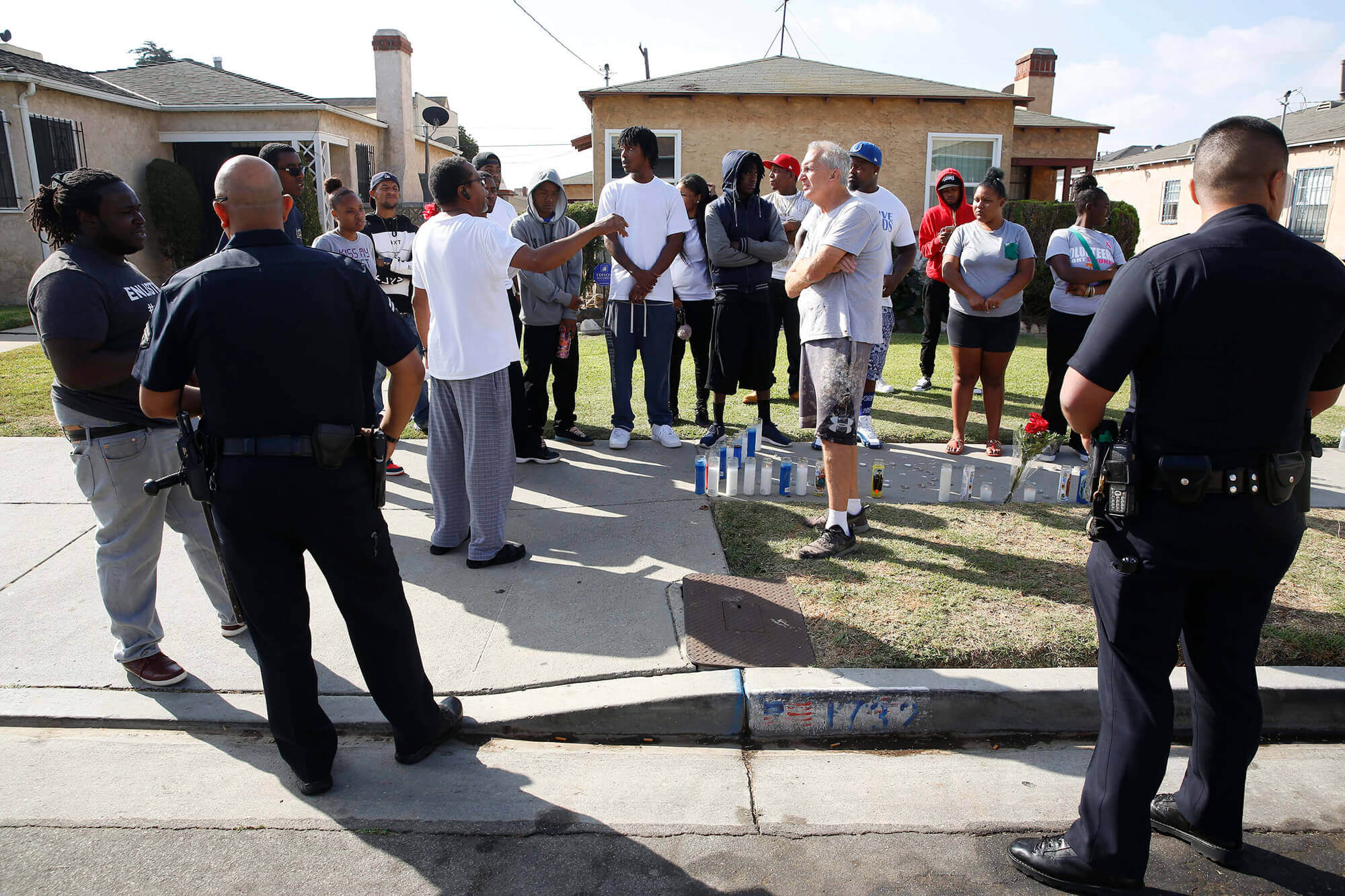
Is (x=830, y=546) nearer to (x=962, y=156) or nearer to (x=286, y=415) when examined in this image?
(x=286, y=415)

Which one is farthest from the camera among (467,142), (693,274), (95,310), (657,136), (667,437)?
(467,142)

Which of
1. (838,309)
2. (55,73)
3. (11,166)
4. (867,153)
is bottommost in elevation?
(838,309)

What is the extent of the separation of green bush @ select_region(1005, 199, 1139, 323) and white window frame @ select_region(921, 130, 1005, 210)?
1910mm

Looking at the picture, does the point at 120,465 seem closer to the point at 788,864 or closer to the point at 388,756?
the point at 388,756

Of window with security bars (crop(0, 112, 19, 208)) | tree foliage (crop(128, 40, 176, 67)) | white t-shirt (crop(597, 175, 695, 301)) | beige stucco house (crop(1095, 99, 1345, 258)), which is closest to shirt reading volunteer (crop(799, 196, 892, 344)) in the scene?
white t-shirt (crop(597, 175, 695, 301))

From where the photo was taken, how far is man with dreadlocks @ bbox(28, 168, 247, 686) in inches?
129

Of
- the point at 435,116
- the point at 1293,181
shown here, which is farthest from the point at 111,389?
the point at 1293,181

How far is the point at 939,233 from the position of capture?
323 inches

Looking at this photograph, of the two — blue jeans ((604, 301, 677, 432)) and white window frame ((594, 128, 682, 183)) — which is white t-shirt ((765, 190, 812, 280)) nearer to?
blue jeans ((604, 301, 677, 432))

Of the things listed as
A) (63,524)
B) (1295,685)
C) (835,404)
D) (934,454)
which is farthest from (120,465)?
(934,454)

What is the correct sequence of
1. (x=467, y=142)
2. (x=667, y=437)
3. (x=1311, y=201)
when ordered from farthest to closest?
(x=467, y=142) < (x=1311, y=201) < (x=667, y=437)

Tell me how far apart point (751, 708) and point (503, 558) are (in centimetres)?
182

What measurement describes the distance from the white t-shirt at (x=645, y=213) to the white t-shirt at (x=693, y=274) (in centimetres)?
74

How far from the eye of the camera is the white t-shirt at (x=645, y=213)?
6348 mm
